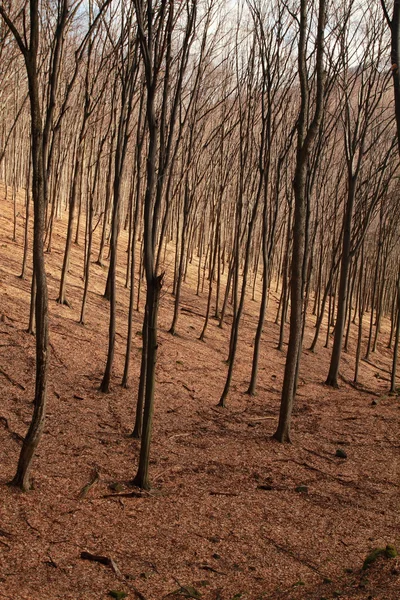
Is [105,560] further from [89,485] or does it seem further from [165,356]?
[165,356]

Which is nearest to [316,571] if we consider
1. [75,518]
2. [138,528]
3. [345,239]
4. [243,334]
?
[138,528]

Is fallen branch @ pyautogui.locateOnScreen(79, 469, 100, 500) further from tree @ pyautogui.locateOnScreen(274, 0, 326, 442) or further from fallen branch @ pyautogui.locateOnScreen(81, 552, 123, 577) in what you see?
tree @ pyautogui.locateOnScreen(274, 0, 326, 442)

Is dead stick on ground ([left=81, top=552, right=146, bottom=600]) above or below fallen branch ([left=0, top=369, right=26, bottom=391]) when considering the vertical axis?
below

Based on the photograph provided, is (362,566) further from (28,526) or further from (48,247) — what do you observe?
(48,247)

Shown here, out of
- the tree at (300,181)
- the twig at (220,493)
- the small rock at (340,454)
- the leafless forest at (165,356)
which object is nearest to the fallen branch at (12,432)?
the leafless forest at (165,356)

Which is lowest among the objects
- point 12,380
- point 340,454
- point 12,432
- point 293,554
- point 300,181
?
point 340,454

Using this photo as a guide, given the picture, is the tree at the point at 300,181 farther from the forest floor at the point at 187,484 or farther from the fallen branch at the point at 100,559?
the fallen branch at the point at 100,559

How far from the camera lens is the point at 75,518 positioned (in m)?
4.39

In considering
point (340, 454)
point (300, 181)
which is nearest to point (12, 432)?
point (340, 454)

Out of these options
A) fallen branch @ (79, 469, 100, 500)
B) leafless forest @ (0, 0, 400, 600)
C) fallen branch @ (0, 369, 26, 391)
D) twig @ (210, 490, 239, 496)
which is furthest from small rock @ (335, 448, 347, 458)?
fallen branch @ (0, 369, 26, 391)

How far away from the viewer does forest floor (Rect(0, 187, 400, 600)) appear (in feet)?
12.4

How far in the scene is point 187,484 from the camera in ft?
17.7

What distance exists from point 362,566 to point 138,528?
1649 mm

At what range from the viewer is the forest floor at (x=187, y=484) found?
3768mm
